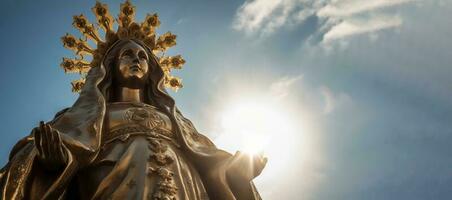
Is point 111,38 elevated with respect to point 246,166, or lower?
elevated

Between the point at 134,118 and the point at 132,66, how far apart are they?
5.19 feet

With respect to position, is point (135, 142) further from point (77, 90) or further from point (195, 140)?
point (77, 90)

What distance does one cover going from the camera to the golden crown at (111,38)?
9438 mm

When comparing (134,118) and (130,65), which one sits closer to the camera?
(134,118)

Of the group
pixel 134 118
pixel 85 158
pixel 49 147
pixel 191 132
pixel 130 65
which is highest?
pixel 130 65

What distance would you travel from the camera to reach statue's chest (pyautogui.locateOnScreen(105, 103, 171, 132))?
664 cm

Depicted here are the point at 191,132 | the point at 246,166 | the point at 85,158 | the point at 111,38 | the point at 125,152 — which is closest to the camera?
the point at 85,158

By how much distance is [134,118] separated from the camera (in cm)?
674

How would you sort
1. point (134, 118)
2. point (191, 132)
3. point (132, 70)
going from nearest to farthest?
point (134, 118), point (191, 132), point (132, 70)

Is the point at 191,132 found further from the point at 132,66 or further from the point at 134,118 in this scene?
the point at 132,66

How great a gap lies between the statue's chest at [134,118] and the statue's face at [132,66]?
0.92 meters

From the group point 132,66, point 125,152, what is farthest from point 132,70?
point 125,152

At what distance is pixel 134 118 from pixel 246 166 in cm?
146

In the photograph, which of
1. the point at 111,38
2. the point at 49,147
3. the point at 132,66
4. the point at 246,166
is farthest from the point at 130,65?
the point at 49,147
